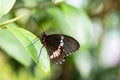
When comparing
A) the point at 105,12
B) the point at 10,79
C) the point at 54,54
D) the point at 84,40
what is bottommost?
the point at 10,79

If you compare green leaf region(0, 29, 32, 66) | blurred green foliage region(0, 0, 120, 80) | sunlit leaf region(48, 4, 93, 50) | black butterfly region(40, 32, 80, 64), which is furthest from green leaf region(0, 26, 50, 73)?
sunlit leaf region(48, 4, 93, 50)

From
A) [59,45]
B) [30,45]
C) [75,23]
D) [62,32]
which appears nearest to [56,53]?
[59,45]

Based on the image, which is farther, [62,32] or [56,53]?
[62,32]

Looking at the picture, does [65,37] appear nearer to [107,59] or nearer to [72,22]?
[72,22]

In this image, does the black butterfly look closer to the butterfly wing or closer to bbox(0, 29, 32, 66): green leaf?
the butterfly wing

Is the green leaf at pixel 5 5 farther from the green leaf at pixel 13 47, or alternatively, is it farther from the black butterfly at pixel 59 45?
the green leaf at pixel 13 47

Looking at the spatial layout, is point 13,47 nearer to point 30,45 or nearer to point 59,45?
point 59,45

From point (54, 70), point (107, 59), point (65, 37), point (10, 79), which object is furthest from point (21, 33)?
point (107, 59)
